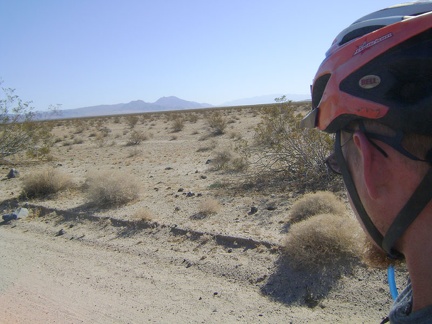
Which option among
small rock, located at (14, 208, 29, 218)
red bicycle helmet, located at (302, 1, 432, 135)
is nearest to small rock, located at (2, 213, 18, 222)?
small rock, located at (14, 208, 29, 218)

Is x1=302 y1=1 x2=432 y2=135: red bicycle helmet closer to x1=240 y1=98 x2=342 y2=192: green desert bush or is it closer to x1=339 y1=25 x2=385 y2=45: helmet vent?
x1=339 y1=25 x2=385 y2=45: helmet vent

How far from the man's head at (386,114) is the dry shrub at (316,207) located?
5011 millimetres

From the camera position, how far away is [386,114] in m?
1.25

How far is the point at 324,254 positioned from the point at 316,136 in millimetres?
4636

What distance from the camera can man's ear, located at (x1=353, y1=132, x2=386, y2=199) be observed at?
4.22 feet

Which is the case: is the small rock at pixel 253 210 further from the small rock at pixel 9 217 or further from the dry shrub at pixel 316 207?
the small rock at pixel 9 217

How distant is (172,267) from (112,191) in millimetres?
3898

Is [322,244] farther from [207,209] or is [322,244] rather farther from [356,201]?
[356,201]

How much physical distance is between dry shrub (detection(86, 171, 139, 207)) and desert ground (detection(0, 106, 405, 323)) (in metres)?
0.11

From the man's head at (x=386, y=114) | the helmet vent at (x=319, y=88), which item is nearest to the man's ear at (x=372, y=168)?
the man's head at (x=386, y=114)

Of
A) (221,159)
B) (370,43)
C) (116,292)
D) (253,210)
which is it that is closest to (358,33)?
(370,43)

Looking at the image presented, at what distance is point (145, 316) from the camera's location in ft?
14.2

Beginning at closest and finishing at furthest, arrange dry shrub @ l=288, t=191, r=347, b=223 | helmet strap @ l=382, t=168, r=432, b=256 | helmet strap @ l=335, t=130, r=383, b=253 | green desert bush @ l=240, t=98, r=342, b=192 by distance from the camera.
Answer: helmet strap @ l=382, t=168, r=432, b=256, helmet strap @ l=335, t=130, r=383, b=253, dry shrub @ l=288, t=191, r=347, b=223, green desert bush @ l=240, t=98, r=342, b=192

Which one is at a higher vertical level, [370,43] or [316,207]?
[370,43]
